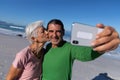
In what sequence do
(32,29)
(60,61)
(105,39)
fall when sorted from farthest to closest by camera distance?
(32,29), (60,61), (105,39)

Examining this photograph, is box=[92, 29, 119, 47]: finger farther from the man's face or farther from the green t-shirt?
the man's face

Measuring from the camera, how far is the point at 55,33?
317 cm

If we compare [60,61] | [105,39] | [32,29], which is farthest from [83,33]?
[32,29]

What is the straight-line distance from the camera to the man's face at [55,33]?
10.4 ft

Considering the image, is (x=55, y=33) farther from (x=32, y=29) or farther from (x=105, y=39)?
(x=105, y=39)

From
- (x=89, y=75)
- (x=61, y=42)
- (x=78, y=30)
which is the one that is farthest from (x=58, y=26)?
(x=89, y=75)

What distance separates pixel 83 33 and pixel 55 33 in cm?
98

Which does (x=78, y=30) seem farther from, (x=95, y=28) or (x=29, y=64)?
(x=29, y=64)

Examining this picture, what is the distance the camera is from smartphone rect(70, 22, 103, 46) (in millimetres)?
2191

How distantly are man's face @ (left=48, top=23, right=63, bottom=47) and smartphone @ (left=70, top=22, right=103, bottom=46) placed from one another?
2.99 feet

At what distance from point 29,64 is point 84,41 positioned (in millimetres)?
1379

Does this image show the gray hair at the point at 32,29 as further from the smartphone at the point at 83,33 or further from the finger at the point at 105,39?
the finger at the point at 105,39

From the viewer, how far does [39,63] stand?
3.53m

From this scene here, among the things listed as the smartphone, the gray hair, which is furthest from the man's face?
the smartphone
